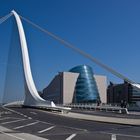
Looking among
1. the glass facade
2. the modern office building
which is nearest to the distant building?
the modern office building

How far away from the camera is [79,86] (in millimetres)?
142000

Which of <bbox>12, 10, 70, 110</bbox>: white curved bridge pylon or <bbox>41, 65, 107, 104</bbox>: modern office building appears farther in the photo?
<bbox>41, 65, 107, 104</bbox>: modern office building

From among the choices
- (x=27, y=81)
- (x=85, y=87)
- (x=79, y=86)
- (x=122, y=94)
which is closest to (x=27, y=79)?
(x=27, y=81)

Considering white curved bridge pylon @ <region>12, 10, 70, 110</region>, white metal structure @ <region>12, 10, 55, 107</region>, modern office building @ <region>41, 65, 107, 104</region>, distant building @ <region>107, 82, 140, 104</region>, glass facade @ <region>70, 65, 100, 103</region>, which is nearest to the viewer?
white curved bridge pylon @ <region>12, 10, 70, 110</region>

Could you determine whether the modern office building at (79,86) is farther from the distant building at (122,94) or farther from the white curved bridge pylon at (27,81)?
the white curved bridge pylon at (27,81)

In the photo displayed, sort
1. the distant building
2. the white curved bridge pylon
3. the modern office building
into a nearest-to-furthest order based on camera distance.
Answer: the white curved bridge pylon < the modern office building < the distant building

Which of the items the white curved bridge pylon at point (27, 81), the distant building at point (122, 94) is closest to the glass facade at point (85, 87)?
the distant building at point (122, 94)

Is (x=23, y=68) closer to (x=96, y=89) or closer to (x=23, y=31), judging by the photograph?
(x=23, y=31)

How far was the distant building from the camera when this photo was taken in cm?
16275

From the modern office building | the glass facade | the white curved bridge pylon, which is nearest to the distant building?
the modern office building

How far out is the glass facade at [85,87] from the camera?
138m

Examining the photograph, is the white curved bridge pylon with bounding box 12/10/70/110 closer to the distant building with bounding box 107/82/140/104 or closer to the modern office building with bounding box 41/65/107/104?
the modern office building with bounding box 41/65/107/104

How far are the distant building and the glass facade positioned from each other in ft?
64.3

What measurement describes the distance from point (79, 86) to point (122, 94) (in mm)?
36570
